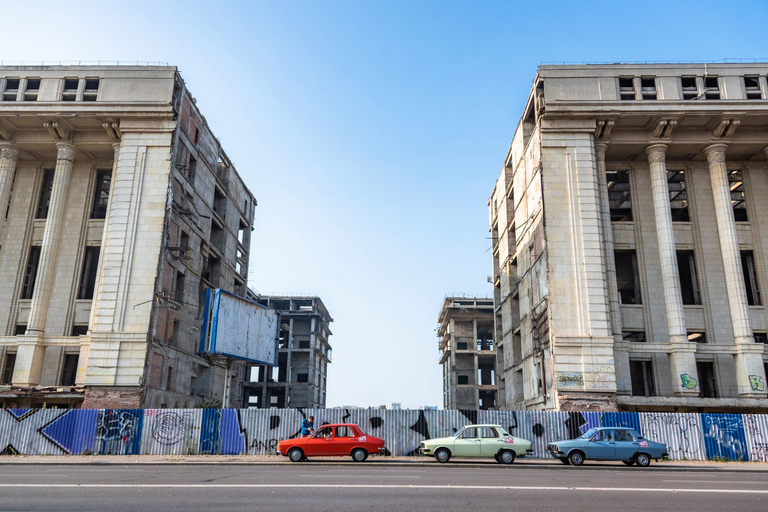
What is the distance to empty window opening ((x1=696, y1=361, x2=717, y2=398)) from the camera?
33969 mm

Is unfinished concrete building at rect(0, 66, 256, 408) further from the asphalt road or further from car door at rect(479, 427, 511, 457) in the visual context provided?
the asphalt road

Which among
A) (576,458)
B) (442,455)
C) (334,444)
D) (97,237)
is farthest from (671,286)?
(97,237)

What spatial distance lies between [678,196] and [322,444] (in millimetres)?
30872

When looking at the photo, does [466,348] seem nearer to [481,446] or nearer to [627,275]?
[627,275]

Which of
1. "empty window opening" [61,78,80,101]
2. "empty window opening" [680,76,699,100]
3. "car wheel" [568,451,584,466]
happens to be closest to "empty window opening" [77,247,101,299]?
"empty window opening" [61,78,80,101]

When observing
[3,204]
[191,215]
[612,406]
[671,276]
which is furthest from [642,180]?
[3,204]

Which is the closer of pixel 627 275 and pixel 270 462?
pixel 270 462

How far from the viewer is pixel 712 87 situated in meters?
36.1

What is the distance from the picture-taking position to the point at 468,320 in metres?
77.1

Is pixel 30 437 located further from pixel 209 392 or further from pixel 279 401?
pixel 279 401

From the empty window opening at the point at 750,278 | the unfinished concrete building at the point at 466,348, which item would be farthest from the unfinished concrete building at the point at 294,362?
the empty window opening at the point at 750,278

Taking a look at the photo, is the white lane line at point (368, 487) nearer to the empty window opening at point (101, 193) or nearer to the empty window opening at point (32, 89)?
the empty window opening at point (101, 193)

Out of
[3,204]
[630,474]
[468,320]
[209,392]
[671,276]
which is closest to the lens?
[630,474]

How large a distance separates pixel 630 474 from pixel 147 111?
1267 inches
